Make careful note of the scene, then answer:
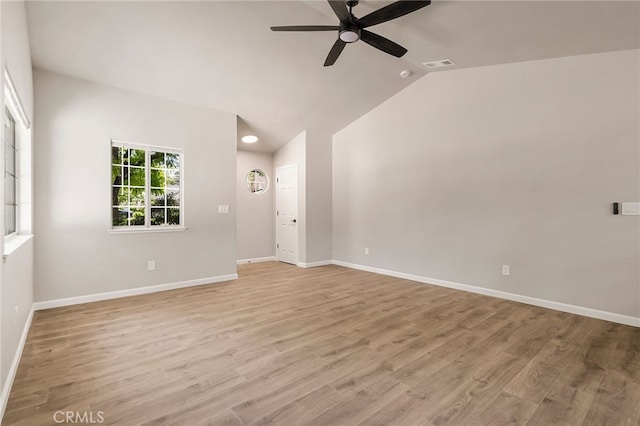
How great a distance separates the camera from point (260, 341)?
9.08 feet

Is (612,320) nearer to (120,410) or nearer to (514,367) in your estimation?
(514,367)

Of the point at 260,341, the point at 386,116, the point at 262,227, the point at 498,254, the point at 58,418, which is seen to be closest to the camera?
the point at 58,418

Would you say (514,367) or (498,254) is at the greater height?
(498,254)

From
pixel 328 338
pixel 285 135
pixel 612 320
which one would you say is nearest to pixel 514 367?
pixel 328 338

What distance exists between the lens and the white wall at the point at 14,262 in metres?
1.95

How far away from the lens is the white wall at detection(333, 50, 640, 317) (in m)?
3.33

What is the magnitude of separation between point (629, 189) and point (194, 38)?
4813mm

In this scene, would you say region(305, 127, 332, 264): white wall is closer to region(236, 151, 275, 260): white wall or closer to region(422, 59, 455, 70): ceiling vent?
region(236, 151, 275, 260): white wall

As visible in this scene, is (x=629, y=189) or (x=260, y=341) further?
(x=629, y=189)

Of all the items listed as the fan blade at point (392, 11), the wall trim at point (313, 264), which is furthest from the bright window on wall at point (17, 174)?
the wall trim at point (313, 264)

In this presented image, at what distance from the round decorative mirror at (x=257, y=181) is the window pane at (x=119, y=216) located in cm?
283

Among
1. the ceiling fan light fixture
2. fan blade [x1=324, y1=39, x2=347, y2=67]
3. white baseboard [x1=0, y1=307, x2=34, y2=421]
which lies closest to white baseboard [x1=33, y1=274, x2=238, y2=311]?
white baseboard [x1=0, y1=307, x2=34, y2=421]

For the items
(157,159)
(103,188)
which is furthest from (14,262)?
(157,159)

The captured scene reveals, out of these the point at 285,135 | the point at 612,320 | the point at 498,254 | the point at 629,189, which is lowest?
the point at 612,320
